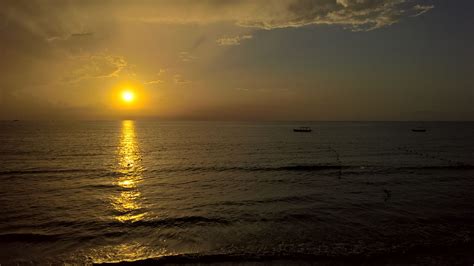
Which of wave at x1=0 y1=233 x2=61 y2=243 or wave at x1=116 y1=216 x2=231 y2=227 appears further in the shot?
wave at x1=116 y1=216 x2=231 y2=227

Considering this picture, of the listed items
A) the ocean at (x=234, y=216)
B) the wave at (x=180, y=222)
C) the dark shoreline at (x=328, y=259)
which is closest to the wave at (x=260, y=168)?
the ocean at (x=234, y=216)

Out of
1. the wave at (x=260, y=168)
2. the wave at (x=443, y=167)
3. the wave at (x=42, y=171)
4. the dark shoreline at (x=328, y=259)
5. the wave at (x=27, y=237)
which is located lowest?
the wave at (x=443, y=167)

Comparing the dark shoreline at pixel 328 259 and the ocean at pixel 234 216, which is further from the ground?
the dark shoreline at pixel 328 259

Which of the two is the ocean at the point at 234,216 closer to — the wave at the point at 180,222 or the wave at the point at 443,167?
the wave at the point at 180,222

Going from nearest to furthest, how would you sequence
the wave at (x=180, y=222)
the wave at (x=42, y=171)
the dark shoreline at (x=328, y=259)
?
the dark shoreline at (x=328, y=259), the wave at (x=180, y=222), the wave at (x=42, y=171)

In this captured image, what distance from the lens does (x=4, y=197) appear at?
24656 mm

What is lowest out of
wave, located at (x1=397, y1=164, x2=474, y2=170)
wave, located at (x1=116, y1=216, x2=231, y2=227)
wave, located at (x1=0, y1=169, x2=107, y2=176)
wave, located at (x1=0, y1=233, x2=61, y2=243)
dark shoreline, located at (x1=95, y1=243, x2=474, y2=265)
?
wave, located at (x1=397, y1=164, x2=474, y2=170)

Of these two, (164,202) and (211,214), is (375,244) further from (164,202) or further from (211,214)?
(164,202)

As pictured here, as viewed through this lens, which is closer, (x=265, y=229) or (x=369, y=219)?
(x=265, y=229)

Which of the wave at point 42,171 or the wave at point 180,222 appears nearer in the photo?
the wave at point 180,222

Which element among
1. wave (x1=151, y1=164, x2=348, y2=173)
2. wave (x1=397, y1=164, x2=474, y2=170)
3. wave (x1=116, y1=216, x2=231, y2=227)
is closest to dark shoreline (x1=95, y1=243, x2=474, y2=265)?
wave (x1=116, y1=216, x2=231, y2=227)

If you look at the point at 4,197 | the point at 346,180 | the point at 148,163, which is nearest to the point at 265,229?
the point at 346,180

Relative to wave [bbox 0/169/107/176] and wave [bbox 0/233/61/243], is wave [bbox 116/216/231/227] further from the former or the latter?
wave [bbox 0/169/107/176]

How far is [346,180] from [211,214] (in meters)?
18.8
